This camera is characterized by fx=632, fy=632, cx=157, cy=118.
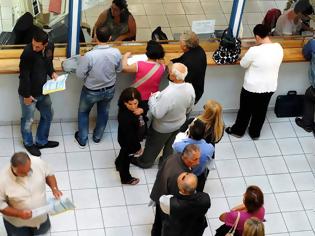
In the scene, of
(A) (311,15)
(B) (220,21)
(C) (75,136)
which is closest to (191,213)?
(C) (75,136)

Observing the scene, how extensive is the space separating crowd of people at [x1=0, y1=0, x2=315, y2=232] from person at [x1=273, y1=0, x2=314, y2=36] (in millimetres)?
442

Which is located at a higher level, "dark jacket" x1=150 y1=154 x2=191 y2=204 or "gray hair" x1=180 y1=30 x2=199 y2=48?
"gray hair" x1=180 y1=30 x2=199 y2=48

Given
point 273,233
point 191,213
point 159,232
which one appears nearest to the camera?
point 191,213

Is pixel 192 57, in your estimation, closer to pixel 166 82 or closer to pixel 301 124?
pixel 166 82

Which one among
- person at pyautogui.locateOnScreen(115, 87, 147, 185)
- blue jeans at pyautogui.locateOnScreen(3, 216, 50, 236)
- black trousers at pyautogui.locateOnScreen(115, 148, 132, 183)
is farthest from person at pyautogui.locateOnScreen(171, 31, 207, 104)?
blue jeans at pyautogui.locateOnScreen(3, 216, 50, 236)

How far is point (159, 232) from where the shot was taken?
6.09m

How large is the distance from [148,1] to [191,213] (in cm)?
378

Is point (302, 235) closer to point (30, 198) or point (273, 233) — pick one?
point (273, 233)

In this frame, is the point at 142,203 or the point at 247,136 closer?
the point at 142,203

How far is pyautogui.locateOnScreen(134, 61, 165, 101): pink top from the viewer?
6.54 meters

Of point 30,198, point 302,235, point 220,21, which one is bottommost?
point 302,235

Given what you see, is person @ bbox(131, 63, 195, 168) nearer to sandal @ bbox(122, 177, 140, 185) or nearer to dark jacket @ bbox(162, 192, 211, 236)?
sandal @ bbox(122, 177, 140, 185)

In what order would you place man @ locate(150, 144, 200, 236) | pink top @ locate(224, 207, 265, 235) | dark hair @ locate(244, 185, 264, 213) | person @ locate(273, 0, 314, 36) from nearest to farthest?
dark hair @ locate(244, 185, 264, 213), pink top @ locate(224, 207, 265, 235), man @ locate(150, 144, 200, 236), person @ locate(273, 0, 314, 36)

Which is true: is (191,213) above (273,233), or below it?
above
